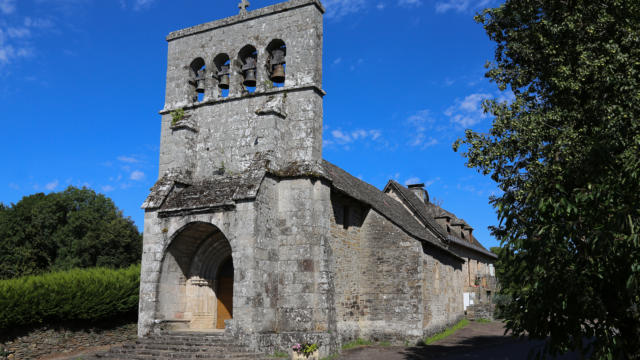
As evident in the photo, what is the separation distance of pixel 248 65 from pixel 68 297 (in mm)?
10065

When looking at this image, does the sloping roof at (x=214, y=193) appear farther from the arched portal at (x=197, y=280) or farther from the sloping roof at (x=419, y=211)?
the sloping roof at (x=419, y=211)

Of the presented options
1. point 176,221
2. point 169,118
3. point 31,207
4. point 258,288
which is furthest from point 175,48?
point 31,207

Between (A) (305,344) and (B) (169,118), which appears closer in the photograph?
(A) (305,344)

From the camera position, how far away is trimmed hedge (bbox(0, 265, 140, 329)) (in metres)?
16.0

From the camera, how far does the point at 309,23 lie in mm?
15758

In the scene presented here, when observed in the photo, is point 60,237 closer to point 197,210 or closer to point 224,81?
point 224,81

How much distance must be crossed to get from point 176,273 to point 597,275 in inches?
512

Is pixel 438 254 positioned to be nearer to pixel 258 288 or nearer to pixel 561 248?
pixel 258 288

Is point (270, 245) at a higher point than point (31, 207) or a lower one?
lower

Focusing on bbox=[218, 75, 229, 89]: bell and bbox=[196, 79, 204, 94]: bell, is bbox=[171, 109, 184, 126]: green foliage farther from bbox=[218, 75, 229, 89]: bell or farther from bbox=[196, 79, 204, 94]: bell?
bbox=[218, 75, 229, 89]: bell

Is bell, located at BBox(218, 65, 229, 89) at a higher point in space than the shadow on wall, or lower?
higher

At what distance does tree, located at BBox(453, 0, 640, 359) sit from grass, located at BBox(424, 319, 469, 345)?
796 cm

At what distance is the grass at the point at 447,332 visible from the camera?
61.8 ft

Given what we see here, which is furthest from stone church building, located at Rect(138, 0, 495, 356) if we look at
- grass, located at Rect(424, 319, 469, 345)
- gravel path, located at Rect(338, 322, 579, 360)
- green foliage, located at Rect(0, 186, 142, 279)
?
green foliage, located at Rect(0, 186, 142, 279)
